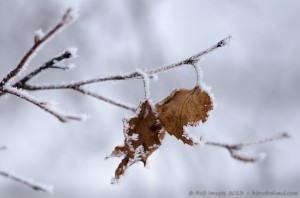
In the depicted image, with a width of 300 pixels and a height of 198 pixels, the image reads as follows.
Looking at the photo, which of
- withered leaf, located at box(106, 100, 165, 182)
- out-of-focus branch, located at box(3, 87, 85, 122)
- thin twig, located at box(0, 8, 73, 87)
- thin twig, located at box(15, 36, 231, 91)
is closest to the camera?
thin twig, located at box(0, 8, 73, 87)

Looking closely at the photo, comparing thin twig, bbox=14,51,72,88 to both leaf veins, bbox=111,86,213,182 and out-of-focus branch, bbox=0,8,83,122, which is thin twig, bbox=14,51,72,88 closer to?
out-of-focus branch, bbox=0,8,83,122

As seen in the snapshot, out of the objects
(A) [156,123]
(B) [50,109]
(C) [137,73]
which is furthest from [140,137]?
(B) [50,109]

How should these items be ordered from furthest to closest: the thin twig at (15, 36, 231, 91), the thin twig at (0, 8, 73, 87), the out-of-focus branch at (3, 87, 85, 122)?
the thin twig at (15, 36, 231, 91) < the out-of-focus branch at (3, 87, 85, 122) < the thin twig at (0, 8, 73, 87)

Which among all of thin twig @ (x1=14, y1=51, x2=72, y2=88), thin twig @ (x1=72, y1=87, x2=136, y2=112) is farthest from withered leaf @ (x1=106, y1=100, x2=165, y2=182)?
thin twig @ (x1=14, y1=51, x2=72, y2=88)

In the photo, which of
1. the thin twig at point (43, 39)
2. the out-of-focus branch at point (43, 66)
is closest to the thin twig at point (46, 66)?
the out-of-focus branch at point (43, 66)

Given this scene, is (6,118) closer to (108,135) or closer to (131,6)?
(108,135)
